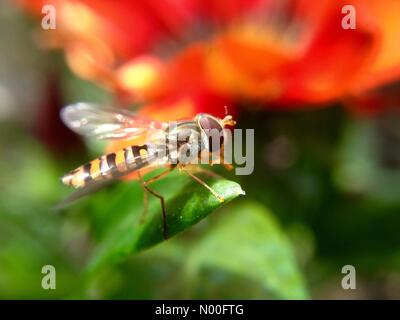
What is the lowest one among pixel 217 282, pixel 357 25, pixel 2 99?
pixel 217 282

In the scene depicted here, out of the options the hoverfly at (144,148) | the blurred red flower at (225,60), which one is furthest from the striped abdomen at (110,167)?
the blurred red flower at (225,60)

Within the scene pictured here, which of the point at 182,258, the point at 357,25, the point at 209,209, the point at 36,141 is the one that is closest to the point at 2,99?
the point at 36,141

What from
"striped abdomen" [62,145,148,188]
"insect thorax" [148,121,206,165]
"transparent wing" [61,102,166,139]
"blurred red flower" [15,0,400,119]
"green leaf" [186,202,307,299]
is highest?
"blurred red flower" [15,0,400,119]

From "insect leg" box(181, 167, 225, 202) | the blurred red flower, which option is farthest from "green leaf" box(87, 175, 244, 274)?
the blurred red flower

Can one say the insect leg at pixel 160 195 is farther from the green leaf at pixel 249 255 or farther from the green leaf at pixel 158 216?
the green leaf at pixel 249 255

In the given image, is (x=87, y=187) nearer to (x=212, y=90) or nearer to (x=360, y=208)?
(x=212, y=90)

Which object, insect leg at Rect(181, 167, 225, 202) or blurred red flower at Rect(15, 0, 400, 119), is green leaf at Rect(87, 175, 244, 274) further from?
blurred red flower at Rect(15, 0, 400, 119)

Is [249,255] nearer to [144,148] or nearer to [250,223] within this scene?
[250,223]
